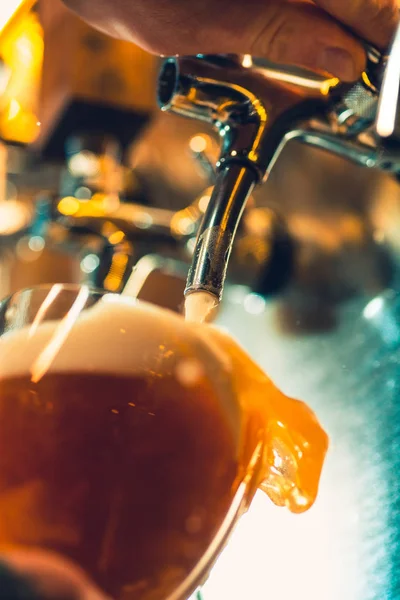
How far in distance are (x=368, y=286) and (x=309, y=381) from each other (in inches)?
3.3

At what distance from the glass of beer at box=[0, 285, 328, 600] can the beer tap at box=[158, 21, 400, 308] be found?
0.06 meters

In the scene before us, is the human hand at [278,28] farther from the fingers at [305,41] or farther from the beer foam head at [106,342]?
the beer foam head at [106,342]

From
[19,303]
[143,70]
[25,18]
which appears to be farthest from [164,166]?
[19,303]

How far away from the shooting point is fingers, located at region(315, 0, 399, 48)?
0.33m

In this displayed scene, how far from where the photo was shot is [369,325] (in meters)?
0.51

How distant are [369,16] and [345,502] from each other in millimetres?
268

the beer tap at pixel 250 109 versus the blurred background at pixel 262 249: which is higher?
the beer tap at pixel 250 109

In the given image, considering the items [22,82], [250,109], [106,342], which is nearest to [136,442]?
[106,342]

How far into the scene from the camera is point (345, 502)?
0.44 m

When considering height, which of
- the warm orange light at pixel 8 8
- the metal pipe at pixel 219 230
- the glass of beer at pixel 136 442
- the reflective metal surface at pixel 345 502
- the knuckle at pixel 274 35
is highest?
the knuckle at pixel 274 35

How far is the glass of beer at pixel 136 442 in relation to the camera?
0.27m

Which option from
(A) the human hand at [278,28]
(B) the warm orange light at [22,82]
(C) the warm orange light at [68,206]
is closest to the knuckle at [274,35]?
(A) the human hand at [278,28]

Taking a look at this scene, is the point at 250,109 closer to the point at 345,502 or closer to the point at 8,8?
the point at 345,502

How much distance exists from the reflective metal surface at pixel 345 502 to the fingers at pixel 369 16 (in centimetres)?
19
